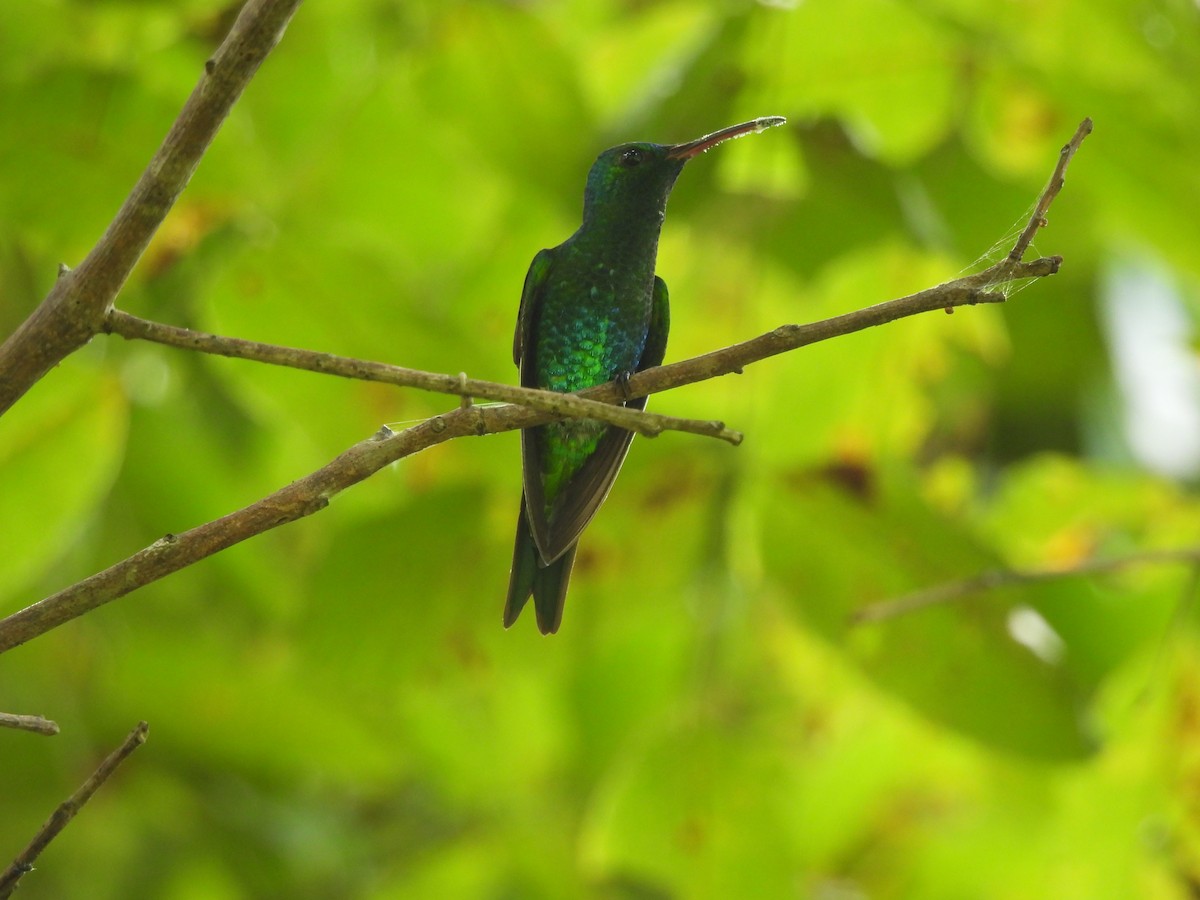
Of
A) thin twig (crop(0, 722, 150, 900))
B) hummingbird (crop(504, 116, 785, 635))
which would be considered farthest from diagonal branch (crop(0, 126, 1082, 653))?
hummingbird (crop(504, 116, 785, 635))

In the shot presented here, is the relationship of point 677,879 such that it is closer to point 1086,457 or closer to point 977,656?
point 977,656

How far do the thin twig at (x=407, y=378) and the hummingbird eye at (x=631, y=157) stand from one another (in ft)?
1.88

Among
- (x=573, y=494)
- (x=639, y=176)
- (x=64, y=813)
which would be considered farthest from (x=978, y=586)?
(x=64, y=813)

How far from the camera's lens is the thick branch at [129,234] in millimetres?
960

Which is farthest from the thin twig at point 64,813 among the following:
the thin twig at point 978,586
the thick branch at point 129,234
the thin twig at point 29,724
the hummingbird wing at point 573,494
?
the thin twig at point 978,586

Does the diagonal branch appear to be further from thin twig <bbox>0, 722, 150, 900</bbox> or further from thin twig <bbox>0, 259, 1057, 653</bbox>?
thin twig <bbox>0, 722, 150, 900</bbox>

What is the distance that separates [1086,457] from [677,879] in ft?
9.51

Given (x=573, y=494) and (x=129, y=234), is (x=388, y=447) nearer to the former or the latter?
(x=129, y=234)

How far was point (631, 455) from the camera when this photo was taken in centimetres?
204

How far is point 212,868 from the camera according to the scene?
3.22 meters

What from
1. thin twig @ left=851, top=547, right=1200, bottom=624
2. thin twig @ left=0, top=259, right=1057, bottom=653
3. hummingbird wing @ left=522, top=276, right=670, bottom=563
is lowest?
thin twig @ left=0, top=259, right=1057, bottom=653

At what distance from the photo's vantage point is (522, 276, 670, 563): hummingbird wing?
126cm

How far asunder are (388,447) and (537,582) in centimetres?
31

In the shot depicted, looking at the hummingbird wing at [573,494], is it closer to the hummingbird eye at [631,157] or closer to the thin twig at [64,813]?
the hummingbird eye at [631,157]
